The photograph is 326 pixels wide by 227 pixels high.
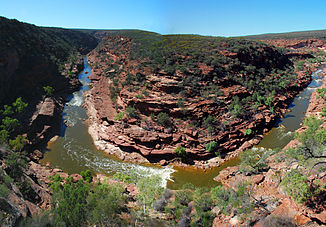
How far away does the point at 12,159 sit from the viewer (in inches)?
640

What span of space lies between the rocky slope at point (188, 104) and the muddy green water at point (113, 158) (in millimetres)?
1207

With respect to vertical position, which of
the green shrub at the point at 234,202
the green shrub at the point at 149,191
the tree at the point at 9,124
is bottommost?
the green shrub at the point at 149,191

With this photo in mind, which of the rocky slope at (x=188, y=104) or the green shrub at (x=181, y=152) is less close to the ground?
the rocky slope at (x=188, y=104)

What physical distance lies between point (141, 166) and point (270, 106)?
21614mm

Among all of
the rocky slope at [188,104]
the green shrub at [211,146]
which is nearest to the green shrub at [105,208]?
the rocky slope at [188,104]

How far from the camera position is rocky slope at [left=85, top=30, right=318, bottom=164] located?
22969 millimetres

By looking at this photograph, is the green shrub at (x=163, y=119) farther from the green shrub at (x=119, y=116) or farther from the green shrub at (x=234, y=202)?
the green shrub at (x=234, y=202)

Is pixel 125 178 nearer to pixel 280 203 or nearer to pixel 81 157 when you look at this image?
pixel 81 157

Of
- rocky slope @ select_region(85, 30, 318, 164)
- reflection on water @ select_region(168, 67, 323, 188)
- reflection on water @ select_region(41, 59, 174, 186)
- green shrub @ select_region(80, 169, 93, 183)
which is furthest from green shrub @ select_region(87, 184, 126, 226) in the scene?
rocky slope @ select_region(85, 30, 318, 164)

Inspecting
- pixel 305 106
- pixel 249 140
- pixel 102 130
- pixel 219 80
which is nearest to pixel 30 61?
pixel 102 130

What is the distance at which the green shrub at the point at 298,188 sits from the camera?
376 inches

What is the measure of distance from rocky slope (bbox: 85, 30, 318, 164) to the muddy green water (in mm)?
1207

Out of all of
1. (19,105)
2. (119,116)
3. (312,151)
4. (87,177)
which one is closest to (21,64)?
(19,105)

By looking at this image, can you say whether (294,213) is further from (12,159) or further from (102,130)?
(102,130)
